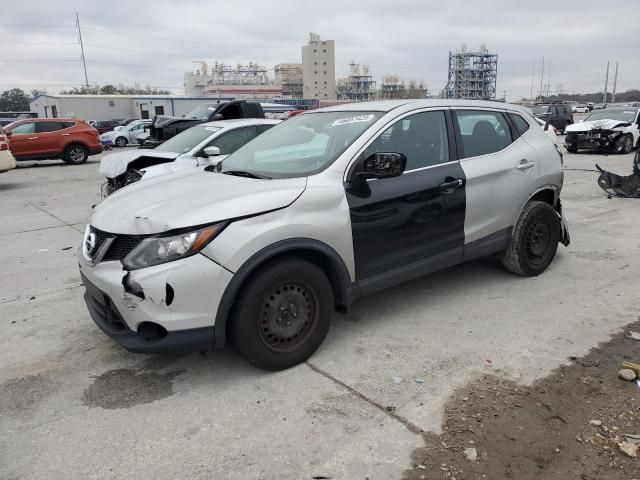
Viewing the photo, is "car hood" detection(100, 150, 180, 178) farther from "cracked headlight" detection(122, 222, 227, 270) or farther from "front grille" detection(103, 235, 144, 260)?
"cracked headlight" detection(122, 222, 227, 270)

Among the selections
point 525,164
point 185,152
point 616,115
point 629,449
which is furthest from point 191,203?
point 616,115

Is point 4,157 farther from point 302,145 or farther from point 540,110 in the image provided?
point 540,110

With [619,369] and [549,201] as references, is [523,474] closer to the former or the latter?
[619,369]

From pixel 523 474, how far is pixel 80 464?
7.10 ft

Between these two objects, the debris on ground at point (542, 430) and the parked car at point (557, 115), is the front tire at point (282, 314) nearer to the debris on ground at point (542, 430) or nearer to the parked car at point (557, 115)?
the debris on ground at point (542, 430)

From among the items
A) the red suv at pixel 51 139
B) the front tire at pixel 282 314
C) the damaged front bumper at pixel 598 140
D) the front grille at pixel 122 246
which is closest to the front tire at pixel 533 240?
the front tire at pixel 282 314

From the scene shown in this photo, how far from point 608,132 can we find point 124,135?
2453cm

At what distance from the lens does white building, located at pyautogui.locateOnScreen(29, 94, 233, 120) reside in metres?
49.0

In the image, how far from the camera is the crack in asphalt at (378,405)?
9.05 feet

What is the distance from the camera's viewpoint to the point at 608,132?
16297 millimetres

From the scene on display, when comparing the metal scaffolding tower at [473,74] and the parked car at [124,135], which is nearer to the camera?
the parked car at [124,135]

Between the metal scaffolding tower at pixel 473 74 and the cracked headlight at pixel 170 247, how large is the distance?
103ft

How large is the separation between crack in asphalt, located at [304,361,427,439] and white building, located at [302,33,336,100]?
117 meters

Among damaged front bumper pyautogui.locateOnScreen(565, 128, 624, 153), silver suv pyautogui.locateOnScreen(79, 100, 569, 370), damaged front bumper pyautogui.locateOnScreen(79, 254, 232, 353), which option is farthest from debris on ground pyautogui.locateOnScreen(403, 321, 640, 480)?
damaged front bumper pyautogui.locateOnScreen(565, 128, 624, 153)
